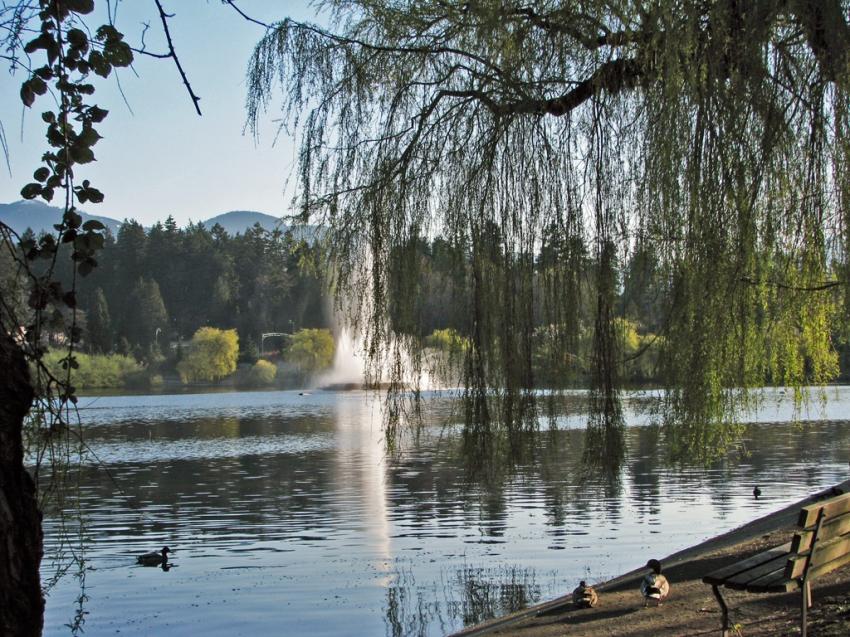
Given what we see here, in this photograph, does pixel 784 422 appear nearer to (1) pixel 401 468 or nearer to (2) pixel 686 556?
(1) pixel 401 468

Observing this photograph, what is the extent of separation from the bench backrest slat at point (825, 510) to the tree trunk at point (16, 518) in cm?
299

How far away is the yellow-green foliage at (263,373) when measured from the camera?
8094cm

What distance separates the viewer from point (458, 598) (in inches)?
363

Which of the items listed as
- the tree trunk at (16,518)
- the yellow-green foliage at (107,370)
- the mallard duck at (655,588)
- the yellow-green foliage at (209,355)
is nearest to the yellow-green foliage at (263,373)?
the yellow-green foliage at (209,355)

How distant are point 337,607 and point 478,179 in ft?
18.0

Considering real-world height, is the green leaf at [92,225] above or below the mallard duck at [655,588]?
above

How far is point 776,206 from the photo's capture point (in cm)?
414

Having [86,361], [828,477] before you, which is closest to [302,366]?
[86,361]

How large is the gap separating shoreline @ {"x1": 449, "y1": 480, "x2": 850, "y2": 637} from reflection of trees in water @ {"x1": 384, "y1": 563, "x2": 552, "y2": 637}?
1.57 ft

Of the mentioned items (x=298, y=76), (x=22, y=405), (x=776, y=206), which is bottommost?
(x=22, y=405)

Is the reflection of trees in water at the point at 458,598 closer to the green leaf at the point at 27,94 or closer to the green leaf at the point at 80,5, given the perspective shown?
the green leaf at the point at 27,94

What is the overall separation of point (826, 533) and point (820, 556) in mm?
104

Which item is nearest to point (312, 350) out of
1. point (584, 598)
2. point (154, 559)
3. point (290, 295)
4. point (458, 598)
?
point (290, 295)

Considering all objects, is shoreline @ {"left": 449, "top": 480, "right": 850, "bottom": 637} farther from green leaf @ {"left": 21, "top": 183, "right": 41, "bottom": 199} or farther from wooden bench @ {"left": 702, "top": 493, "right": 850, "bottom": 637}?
green leaf @ {"left": 21, "top": 183, "right": 41, "bottom": 199}
